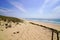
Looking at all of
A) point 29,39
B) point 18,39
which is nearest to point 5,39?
point 18,39

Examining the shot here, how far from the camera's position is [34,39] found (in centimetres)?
782

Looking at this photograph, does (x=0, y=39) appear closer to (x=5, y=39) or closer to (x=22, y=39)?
(x=5, y=39)

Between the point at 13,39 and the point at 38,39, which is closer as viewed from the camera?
the point at 13,39

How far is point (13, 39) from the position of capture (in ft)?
24.2

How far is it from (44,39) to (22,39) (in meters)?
2.42

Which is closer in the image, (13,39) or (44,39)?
(13,39)

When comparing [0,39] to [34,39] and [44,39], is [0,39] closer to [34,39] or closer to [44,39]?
[34,39]

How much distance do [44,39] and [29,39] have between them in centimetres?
168

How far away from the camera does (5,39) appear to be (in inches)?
289

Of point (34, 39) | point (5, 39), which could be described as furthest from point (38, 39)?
point (5, 39)

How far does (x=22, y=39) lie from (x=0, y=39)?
219 cm

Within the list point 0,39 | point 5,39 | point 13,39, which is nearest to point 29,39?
point 13,39

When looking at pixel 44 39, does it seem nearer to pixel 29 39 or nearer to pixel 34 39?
pixel 34 39

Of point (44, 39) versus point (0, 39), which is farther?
point (44, 39)
